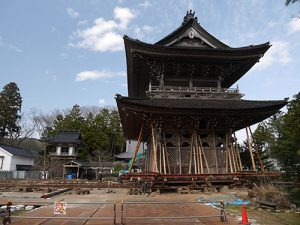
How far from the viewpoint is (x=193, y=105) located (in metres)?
17.9

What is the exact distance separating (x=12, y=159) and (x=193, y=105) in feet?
150

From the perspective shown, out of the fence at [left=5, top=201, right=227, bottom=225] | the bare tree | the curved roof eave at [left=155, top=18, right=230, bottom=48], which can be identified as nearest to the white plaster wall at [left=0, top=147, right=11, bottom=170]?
the bare tree

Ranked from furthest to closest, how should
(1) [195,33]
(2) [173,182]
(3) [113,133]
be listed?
(3) [113,133], (1) [195,33], (2) [173,182]

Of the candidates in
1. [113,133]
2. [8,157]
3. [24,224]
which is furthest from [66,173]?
[24,224]

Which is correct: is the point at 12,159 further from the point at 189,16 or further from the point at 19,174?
the point at 189,16

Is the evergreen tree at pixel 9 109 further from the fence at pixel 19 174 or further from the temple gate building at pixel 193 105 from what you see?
the temple gate building at pixel 193 105

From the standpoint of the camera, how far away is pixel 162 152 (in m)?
18.4

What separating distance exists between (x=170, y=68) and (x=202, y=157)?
8.03 meters

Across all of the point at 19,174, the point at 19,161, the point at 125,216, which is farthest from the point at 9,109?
the point at 125,216

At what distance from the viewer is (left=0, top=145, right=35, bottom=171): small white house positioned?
4956 centimetres

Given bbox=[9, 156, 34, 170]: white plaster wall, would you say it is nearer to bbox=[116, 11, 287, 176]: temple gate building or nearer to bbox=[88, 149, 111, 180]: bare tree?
bbox=[88, 149, 111, 180]: bare tree

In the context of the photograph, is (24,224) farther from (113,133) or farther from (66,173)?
(113,133)

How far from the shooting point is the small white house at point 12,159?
1951 inches

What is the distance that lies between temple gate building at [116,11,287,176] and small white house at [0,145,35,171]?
40093 millimetres
